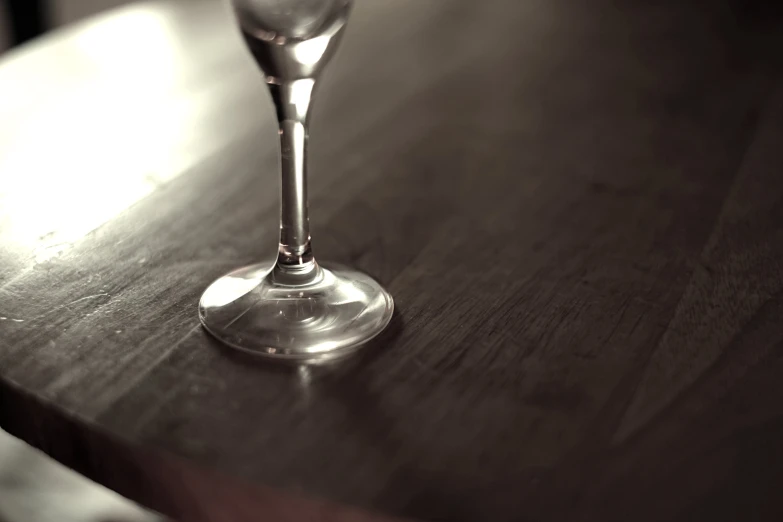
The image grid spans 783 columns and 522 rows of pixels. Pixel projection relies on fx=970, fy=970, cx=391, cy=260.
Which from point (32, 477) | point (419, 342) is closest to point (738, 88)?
point (419, 342)

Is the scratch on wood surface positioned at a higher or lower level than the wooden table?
higher

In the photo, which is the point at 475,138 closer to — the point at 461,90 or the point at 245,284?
the point at 461,90

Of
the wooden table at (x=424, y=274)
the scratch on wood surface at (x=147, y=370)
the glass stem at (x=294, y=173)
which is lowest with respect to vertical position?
the wooden table at (x=424, y=274)

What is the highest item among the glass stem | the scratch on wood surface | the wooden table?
the glass stem
